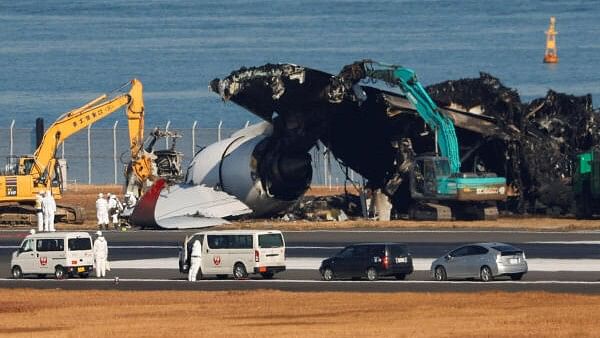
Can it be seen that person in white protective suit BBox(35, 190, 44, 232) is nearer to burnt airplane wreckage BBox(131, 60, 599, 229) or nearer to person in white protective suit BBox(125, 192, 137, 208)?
person in white protective suit BBox(125, 192, 137, 208)

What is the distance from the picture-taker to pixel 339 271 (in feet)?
197

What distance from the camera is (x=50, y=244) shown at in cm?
6369

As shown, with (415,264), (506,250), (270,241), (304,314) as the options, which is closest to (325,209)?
(415,264)

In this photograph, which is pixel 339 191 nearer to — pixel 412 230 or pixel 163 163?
pixel 163 163

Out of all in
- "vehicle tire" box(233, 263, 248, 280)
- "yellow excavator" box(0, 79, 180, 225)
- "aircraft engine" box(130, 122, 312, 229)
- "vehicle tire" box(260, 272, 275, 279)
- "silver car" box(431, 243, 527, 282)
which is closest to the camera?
"silver car" box(431, 243, 527, 282)

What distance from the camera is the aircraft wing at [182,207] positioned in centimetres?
8906

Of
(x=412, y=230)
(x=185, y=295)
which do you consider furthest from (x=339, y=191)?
(x=185, y=295)

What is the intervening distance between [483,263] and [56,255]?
17.8m

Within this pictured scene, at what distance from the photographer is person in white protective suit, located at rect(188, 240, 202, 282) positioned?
6089 cm

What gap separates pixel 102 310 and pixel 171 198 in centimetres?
4145

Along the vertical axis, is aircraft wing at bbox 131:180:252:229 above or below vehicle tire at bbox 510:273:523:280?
above

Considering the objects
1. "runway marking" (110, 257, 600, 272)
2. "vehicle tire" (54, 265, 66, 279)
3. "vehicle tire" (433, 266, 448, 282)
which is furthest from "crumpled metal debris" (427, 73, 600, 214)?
"vehicle tire" (54, 265, 66, 279)

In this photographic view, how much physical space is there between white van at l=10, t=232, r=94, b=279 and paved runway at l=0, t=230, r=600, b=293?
757mm

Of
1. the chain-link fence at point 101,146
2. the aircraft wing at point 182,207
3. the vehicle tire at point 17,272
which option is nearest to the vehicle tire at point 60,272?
the vehicle tire at point 17,272
